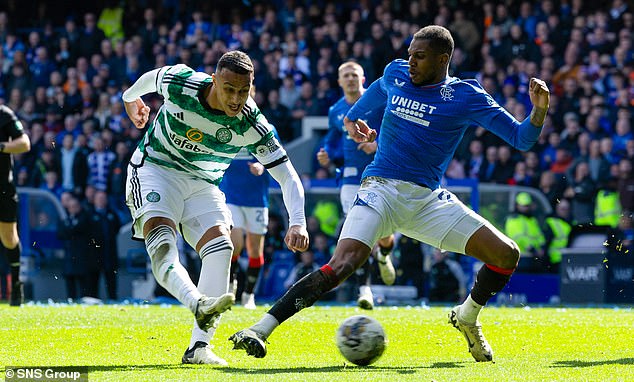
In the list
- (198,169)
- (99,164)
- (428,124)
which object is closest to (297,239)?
(198,169)

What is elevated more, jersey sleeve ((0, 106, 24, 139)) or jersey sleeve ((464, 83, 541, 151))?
jersey sleeve ((464, 83, 541, 151))

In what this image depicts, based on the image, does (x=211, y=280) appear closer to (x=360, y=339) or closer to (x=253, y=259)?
(x=360, y=339)

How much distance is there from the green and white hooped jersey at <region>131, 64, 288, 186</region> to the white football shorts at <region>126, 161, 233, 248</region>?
0.30 feet

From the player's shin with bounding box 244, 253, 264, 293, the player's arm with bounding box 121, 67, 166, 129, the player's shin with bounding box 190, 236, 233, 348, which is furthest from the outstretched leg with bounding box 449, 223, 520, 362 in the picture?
the player's shin with bounding box 244, 253, 264, 293

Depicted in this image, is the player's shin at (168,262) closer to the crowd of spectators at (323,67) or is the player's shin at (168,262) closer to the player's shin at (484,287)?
the player's shin at (484,287)

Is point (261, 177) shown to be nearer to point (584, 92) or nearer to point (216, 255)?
point (216, 255)

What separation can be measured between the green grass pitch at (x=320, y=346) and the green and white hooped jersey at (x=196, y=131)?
5.08 ft

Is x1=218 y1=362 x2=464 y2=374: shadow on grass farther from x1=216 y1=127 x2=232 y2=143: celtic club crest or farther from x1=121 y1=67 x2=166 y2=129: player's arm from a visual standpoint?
x1=121 y1=67 x2=166 y2=129: player's arm

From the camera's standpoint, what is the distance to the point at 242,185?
14.9m

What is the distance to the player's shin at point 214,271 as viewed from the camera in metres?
8.41

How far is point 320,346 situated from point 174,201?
2.32 m

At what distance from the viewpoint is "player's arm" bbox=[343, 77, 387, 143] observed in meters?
9.52

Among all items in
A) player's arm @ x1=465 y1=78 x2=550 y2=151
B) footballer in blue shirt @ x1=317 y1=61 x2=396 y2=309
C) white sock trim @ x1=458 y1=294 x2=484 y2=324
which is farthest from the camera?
footballer in blue shirt @ x1=317 y1=61 x2=396 y2=309

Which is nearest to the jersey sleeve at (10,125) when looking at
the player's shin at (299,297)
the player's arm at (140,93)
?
the player's arm at (140,93)
